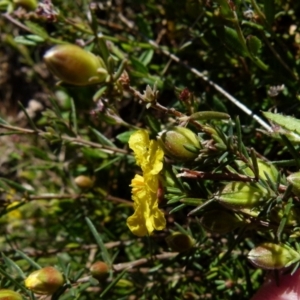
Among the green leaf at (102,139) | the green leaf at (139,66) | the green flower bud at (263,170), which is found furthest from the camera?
the green leaf at (139,66)

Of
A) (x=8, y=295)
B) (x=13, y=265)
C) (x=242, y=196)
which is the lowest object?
(x=13, y=265)

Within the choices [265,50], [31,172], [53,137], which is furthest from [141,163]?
[31,172]

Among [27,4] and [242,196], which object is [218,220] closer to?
[242,196]

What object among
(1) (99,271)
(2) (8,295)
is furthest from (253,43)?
(2) (8,295)

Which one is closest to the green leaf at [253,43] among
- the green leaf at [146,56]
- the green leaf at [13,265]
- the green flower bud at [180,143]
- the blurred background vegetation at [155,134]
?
the blurred background vegetation at [155,134]

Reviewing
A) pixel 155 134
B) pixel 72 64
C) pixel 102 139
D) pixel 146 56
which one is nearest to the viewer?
pixel 72 64

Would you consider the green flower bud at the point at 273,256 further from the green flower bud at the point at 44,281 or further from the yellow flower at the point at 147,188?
the green flower bud at the point at 44,281

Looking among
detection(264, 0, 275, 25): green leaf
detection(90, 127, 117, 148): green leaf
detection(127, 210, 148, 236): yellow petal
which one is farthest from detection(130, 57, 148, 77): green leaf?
detection(127, 210, 148, 236): yellow petal
